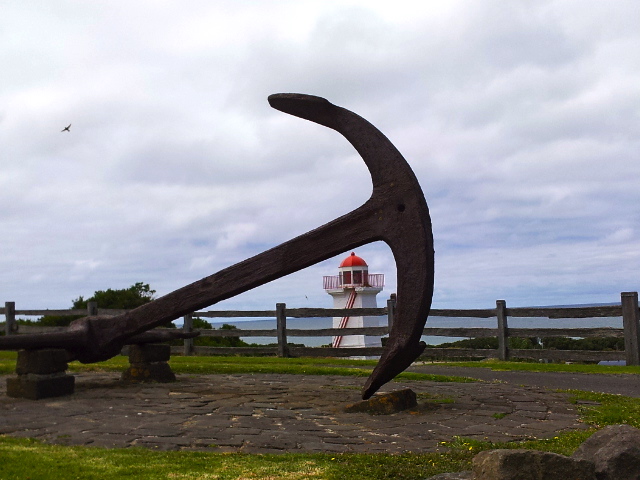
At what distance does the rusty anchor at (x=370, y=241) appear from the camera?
464 centimetres

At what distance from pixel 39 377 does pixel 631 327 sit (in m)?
9.55

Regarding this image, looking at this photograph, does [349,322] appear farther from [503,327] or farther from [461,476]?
[461,476]

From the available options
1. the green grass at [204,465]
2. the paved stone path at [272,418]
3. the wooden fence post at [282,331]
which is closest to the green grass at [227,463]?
the green grass at [204,465]

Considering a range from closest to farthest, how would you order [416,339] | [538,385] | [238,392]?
1. [416,339]
2. [238,392]
3. [538,385]

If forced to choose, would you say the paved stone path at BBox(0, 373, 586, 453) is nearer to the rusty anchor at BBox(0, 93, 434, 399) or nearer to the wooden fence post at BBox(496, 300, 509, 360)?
the rusty anchor at BBox(0, 93, 434, 399)

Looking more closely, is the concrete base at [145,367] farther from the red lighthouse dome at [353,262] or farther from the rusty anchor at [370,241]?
the red lighthouse dome at [353,262]

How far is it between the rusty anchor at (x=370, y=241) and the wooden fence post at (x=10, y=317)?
10361 mm

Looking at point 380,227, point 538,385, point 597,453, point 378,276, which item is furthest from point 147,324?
point 378,276

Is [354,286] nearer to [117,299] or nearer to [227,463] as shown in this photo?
[117,299]

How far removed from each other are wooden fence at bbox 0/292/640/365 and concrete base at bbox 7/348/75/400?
4.99 m

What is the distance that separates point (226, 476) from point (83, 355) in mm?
4058

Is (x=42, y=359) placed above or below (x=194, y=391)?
above

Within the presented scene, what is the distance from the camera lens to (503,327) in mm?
12016

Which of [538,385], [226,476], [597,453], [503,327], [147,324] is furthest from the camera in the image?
[503,327]
